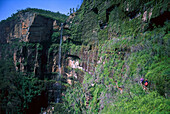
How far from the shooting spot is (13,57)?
56.7ft

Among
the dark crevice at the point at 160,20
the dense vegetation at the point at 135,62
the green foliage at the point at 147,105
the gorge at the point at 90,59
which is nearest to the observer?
the green foliage at the point at 147,105

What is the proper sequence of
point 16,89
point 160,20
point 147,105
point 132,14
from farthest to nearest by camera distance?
1. point 16,89
2. point 132,14
3. point 160,20
4. point 147,105

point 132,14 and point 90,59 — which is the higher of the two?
point 132,14

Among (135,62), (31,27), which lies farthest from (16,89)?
(135,62)

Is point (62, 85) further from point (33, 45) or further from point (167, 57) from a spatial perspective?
point (167, 57)

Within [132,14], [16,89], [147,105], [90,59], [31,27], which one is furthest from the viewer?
[31,27]

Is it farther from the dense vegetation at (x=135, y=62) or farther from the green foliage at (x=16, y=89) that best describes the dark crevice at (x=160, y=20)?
the green foliage at (x=16, y=89)

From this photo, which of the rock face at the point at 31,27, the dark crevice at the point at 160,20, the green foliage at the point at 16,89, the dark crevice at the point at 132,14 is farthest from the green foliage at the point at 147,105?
the rock face at the point at 31,27

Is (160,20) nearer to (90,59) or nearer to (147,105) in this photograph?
(147,105)

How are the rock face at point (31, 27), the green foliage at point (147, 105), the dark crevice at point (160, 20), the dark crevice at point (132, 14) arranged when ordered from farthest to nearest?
the rock face at point (31, 27) → the dark crevice at point (132, 14) → the dark crevice at point (160, 20) → the green foliage at point (147, 105)

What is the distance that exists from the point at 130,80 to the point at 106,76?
2127 millimetres

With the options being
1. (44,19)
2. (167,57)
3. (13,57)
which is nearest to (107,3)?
(167,57)

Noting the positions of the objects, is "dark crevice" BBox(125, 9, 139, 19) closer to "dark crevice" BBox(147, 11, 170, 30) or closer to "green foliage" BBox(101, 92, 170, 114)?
"dark crevice" BBox(147, 11, 170, 30)

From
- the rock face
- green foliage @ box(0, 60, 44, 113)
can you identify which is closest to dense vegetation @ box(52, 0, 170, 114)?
green foliage @ box(0, 60, 44, 113)
